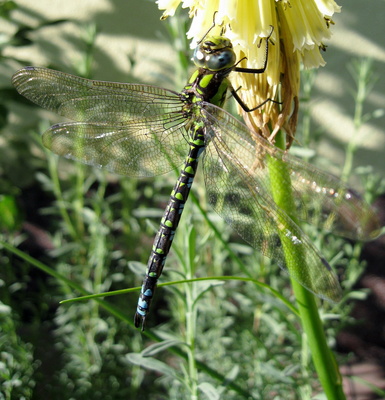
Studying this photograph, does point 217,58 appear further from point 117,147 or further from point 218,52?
point 117,147

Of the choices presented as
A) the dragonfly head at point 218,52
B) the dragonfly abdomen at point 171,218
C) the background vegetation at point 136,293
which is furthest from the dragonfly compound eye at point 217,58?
the background vegetation at point 136,293

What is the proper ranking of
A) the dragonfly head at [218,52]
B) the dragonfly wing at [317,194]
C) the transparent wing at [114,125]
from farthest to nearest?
the transparent wing at [114,125]
the dragonfly head at [218,52]
the dragonfly wing at [317,194]

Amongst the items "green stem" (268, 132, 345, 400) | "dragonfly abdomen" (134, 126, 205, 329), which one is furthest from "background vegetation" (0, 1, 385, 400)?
"green stem" (268, 132, 345, 400)

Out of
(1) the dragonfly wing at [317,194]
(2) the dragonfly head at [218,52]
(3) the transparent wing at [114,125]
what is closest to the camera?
(1) the dragonfly wing at [317,194]

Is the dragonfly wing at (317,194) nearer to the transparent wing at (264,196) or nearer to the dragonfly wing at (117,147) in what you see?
the transparent wing at (264,196)

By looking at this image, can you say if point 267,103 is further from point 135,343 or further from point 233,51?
point 135,343

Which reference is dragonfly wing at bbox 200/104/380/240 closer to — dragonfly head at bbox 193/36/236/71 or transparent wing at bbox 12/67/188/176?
dragonfly head at bbox 193/36/236/71
